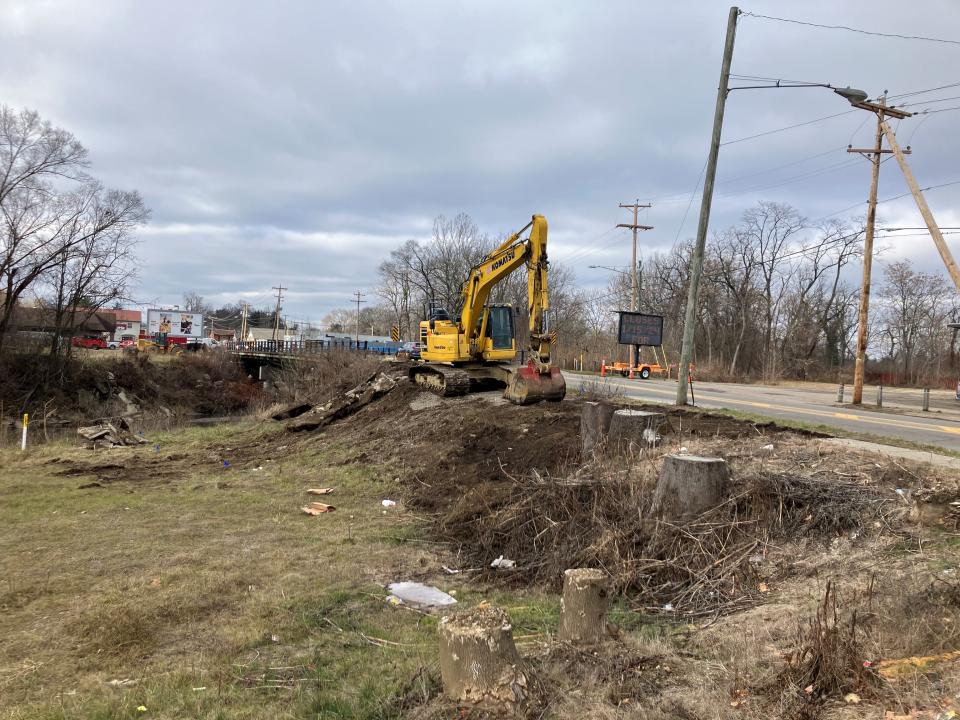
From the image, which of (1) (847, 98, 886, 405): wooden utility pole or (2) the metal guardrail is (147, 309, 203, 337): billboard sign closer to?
(2) the metal guardrail

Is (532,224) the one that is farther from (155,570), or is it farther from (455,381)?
(155,570)

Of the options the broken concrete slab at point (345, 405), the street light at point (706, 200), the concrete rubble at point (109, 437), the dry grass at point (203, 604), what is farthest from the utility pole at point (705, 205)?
the concrete rubble at point (109, 437)

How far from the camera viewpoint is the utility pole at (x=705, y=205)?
14.4 metres

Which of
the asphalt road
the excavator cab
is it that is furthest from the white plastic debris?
the excavator cab

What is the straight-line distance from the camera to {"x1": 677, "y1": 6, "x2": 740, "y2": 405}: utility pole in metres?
14.4

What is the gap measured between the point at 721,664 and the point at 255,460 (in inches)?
509

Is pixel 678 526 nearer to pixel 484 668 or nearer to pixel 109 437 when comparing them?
pixel 484 668

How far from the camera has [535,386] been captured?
545 inches

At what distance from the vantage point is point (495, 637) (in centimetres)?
333

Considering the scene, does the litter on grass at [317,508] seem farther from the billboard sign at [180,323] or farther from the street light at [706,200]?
the billboard sign at [180,323]

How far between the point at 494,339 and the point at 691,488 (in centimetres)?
1210

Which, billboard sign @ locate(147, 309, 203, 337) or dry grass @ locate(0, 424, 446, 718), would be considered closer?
dry grass @ locate(0, 424, 446, 718)

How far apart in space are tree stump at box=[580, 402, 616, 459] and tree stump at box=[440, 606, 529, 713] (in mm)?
5436

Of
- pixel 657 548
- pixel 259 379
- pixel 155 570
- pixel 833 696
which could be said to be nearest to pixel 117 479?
pixel 155 570
